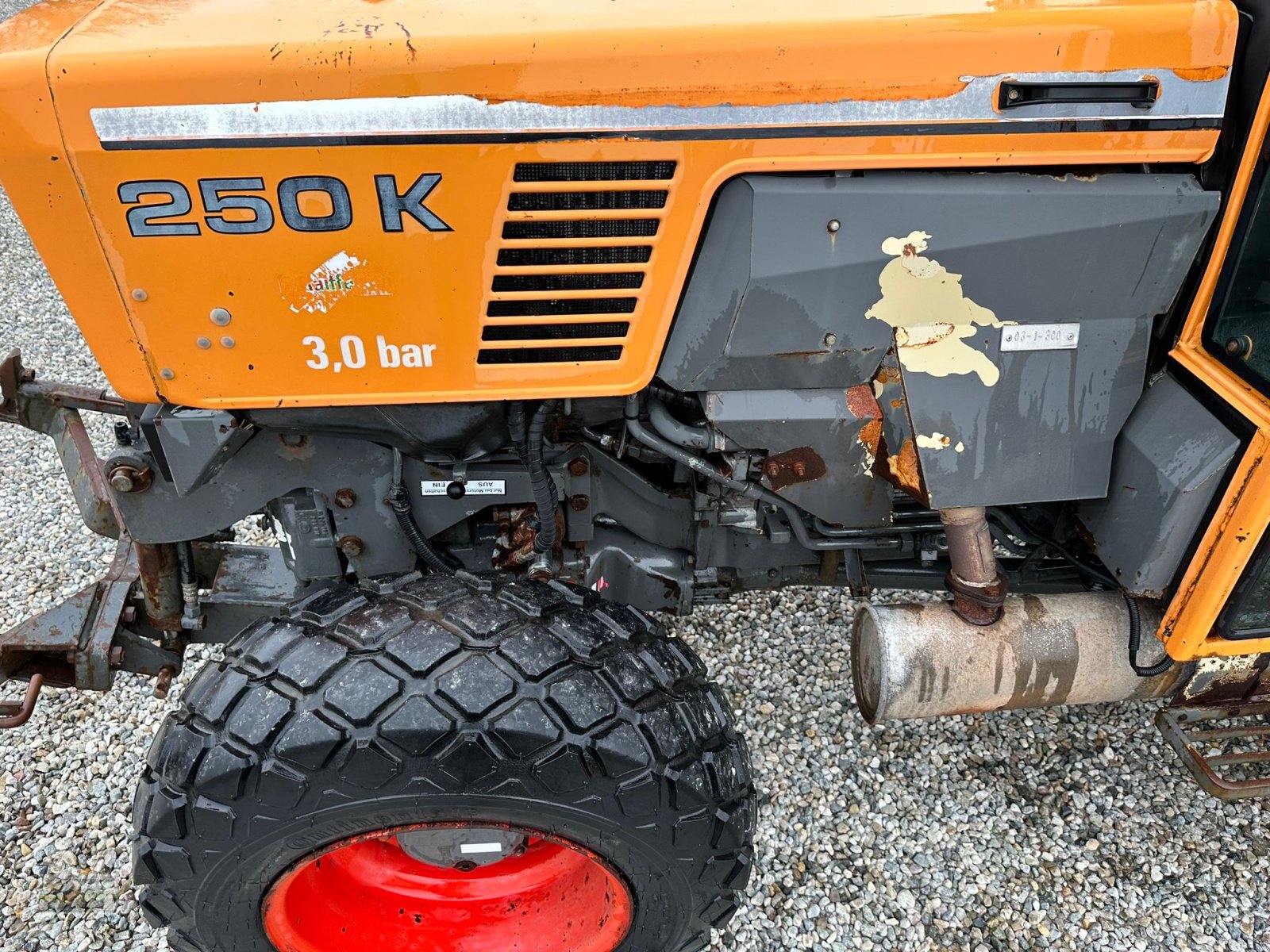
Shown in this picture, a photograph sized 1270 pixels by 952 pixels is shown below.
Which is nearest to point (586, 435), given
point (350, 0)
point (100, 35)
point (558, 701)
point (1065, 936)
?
point (558, 701)

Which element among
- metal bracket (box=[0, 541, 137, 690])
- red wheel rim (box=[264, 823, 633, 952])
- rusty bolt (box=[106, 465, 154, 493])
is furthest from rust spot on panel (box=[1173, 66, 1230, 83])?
metal bracket (box=[0, 541, 137, 690])

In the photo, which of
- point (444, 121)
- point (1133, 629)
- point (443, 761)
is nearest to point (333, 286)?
point (444, 121)

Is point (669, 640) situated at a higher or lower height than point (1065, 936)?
higher

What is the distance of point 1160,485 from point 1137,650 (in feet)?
1.44

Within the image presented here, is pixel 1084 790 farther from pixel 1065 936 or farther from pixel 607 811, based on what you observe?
pixel 607 811

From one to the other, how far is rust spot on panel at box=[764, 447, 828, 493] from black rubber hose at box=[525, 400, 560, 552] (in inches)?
18.7

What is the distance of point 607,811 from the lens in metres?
1.71

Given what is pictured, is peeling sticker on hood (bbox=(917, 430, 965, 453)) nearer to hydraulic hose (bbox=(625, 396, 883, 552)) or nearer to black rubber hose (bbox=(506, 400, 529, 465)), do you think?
hydraulic hose (bbox=(625, 396, 883, 552))

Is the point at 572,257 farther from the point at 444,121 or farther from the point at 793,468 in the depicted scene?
the point at 793,468

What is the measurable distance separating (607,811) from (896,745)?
131 cm

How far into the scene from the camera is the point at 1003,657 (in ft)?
6.59

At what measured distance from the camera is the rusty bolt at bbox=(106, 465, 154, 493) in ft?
6.28

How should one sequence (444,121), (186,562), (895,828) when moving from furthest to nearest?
(895,828)
(186,562)
(444,121)

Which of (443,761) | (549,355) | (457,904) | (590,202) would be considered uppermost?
(590,202)
